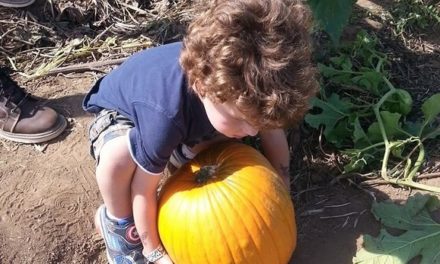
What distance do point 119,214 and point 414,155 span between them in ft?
4.33

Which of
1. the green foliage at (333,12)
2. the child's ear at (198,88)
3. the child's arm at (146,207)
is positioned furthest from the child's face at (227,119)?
the green foliage at (333,12)

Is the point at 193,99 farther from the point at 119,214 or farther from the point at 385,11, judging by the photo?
the point at 385,11

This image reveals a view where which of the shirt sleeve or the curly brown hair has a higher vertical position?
the curly brown hair

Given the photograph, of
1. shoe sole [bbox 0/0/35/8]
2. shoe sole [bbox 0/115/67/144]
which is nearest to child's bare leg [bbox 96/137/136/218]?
shoe sole [bbox 0/115/67/144]

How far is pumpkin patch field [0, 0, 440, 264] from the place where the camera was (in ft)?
8.08

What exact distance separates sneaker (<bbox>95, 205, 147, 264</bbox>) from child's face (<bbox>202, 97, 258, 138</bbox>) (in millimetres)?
691

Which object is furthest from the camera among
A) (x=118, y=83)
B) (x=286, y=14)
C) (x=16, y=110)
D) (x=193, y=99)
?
(x=16, y=110)

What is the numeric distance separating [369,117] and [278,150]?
59 centimetres

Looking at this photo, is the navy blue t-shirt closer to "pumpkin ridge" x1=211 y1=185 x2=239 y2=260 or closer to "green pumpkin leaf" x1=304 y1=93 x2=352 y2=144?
"pumpkin ridge" x1=211 y1=185 x2=239 y2=260

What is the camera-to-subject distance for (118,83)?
8.36 ft

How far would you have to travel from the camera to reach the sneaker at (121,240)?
8.85 feet

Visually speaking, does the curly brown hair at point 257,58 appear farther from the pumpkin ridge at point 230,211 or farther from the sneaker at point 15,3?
the sneaker at point 15,3

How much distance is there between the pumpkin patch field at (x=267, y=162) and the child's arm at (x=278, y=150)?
163mm

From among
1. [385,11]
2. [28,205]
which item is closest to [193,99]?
[28,205]
